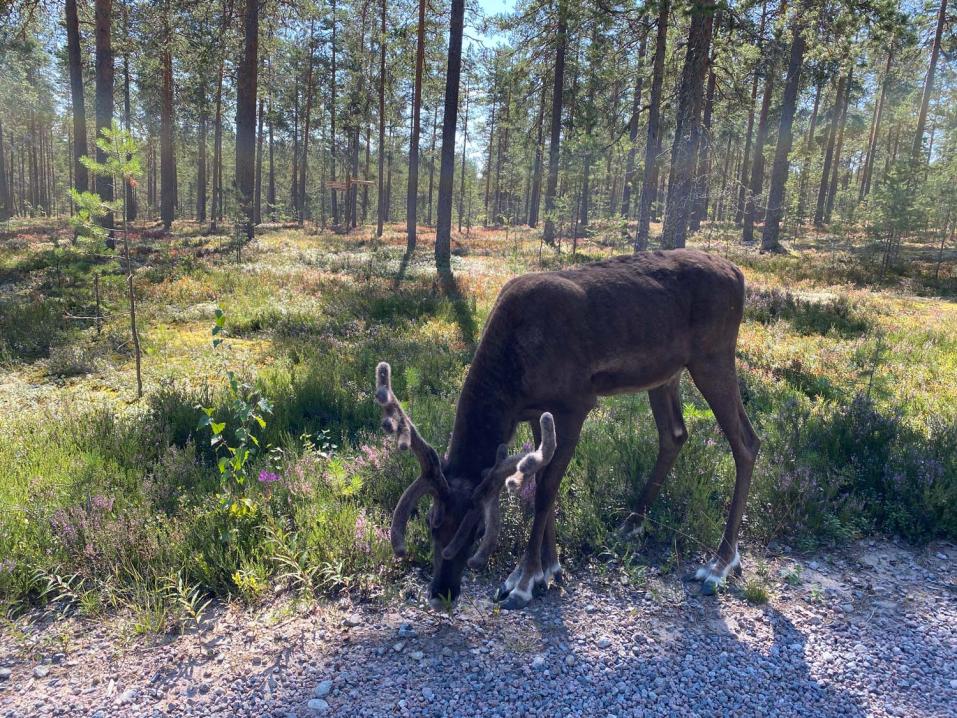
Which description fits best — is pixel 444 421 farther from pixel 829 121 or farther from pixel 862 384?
pixel 829 121

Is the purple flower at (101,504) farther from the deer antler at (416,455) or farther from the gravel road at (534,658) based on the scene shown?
the deer antler at (416,455)

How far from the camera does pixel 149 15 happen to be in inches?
734

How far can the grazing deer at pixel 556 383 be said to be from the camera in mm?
3266

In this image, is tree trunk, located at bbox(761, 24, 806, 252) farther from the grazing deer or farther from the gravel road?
the gravel road

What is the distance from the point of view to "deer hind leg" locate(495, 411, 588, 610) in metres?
3.69

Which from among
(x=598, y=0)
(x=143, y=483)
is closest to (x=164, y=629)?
(x=143, y=483)

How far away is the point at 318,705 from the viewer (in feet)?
9.43

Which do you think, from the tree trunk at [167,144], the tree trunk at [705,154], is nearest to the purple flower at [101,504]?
the tree trunk at [705,154]

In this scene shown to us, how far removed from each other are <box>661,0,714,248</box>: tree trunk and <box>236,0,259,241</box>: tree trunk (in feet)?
45.0

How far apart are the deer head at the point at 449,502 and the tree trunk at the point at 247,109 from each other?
1813cm

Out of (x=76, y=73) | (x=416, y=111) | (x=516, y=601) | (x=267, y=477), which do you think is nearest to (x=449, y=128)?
(x=416, y=111)

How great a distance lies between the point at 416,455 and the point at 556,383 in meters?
1.08

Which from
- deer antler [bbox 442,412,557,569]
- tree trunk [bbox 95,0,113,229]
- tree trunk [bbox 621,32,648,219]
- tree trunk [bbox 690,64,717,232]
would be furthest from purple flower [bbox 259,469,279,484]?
tree trunk [bbox 95,0,113,229]

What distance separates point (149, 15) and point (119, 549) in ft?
69.1
